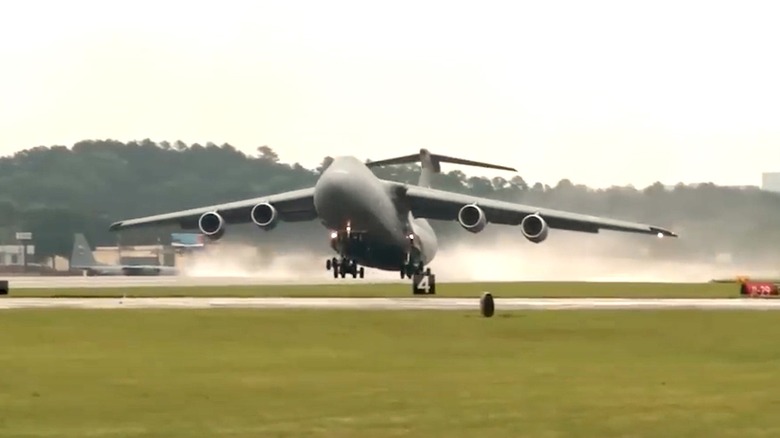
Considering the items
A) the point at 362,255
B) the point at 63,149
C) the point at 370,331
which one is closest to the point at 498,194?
the point at 362,255

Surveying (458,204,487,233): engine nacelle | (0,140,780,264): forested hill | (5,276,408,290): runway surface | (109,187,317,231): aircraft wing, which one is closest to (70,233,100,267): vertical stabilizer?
(0,140,780,264): forested hill

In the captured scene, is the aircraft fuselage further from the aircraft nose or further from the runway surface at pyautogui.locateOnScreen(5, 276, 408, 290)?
the runway surface at pyautogui.locateOnScreen(5, 276, 408, 290)

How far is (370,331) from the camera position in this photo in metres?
25.7

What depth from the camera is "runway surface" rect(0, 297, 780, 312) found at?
115ft

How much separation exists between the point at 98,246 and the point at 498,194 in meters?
31.6

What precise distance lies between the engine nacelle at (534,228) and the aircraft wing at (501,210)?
1409 millimetres

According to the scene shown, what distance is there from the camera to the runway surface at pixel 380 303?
35.1 metres

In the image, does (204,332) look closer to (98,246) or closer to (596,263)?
(596,263)

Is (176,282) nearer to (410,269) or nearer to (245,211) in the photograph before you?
(245,211)

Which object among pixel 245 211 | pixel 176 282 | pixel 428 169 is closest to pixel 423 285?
pixel 245 211

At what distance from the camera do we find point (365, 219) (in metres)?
53.2

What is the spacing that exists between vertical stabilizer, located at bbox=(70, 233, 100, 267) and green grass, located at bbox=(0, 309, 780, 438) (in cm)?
6490

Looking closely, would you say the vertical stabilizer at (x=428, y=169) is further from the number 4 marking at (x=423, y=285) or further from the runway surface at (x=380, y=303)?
the runway surface at (x=380, y=303)

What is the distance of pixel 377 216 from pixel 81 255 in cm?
4649
